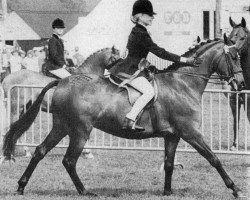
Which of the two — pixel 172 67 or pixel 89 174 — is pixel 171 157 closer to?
pixel 172 67

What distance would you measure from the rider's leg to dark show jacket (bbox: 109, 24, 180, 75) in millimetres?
284

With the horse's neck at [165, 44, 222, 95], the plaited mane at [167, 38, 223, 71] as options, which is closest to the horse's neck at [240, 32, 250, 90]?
the plaited mane at [167, 38, 223, 71]

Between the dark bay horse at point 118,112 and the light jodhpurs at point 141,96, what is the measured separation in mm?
143

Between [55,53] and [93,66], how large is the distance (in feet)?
2.62

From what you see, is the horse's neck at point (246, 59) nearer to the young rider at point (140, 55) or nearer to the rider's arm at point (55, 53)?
the young rider at point (140, 55)

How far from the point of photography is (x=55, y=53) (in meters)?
13.9

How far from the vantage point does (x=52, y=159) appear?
13578 millimetres

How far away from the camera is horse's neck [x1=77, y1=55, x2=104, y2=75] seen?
45.7 ft

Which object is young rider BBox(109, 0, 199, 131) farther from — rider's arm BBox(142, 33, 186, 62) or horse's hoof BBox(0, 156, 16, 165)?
horse's hoof BBox(0, 156, 16, 165)

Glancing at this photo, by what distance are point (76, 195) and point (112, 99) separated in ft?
4.81

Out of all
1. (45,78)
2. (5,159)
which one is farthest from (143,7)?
(45,78)

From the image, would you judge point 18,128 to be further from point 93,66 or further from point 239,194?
point 93,66

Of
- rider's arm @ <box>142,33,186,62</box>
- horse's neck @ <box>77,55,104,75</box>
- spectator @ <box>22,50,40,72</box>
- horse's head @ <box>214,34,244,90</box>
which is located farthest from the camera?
spectator @ <box>22,50,40,72</box>

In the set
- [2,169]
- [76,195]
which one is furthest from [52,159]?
[76,195]
